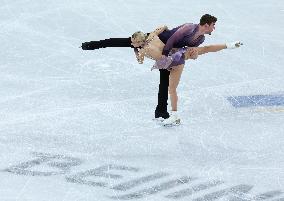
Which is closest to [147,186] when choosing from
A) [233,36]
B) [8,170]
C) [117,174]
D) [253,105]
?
[117,174]

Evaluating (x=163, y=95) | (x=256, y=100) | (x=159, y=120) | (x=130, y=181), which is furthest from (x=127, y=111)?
(x=130, y=181)

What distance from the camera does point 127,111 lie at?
8930mm

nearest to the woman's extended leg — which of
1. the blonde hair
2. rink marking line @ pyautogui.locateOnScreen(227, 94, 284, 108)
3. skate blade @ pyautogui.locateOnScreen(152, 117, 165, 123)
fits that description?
skate blade @ pyautogui.locateOnScreen(152, 117, 165, 123)

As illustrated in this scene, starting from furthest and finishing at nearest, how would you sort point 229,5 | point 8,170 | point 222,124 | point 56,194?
point 229,5 → point 222,124 → point 8,170 → point 56,194

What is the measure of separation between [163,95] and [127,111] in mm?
680

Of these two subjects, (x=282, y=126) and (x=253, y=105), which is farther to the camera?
(x=253, y=105)

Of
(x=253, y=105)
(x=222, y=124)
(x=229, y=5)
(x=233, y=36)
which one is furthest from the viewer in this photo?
(x=229, y=5)

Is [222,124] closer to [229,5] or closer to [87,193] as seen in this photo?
[87,193]

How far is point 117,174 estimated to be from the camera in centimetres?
702

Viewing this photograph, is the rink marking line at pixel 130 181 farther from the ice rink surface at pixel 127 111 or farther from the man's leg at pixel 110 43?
the man's leg at pixel 110 43

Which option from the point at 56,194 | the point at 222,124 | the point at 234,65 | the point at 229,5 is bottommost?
the point at 56,194

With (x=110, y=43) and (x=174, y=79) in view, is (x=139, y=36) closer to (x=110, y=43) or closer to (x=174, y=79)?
(x=110, y=43)

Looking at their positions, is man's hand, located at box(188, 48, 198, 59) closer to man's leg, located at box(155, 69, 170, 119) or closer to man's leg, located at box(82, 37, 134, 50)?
man's leg, located at box(155, 69, 170, 119)

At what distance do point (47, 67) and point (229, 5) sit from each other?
5.12 m
